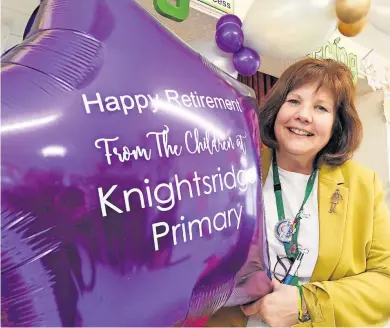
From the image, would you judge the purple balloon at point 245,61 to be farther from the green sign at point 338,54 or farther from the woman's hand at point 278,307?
the green sign at point 338,54

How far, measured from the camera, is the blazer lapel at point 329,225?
1208 mm

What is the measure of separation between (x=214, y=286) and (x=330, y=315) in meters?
0.42

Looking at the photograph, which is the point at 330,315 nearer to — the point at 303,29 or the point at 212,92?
the point at 212,92

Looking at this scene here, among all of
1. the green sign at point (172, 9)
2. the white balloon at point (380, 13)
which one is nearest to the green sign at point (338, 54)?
the white balloon at point (380, 13)

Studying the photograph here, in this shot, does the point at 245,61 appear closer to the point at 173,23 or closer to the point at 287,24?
the point at 287,24

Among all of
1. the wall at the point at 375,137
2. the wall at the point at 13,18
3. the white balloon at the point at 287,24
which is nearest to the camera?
the white balloon at the point at 287,24

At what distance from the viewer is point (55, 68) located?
2.51 ft

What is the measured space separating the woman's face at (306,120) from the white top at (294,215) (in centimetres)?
8

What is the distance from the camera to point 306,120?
4.16 ft

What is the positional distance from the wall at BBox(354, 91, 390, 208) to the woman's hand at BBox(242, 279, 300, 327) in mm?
2570

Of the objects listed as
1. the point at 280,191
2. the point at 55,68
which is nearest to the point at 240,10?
the point at 280,191

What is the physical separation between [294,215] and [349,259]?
0.60 feet

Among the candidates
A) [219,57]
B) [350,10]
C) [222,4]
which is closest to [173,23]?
[222,4]

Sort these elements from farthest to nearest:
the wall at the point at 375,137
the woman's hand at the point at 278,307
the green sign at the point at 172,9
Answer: the wall at the point at 375,137 → the green sign at the point at 172,9 → the woman's hand at the point at 278,307
